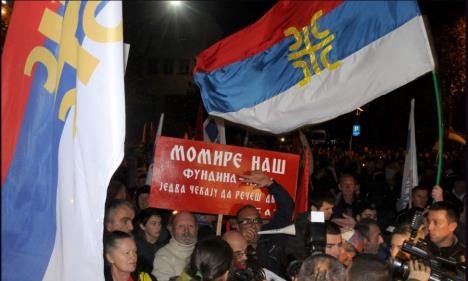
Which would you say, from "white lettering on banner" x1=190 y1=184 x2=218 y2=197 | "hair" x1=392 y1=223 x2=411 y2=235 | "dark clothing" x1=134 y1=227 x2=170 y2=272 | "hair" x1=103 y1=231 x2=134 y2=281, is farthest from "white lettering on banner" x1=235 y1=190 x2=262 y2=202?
"hair" x1=103 y1=231 x2=134 y2=281

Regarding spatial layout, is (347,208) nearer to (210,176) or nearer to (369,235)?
(210,176)

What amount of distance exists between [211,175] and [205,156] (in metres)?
0.22

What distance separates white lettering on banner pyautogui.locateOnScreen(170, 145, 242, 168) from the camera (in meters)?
6.99

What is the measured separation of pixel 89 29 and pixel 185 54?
62.0 meters

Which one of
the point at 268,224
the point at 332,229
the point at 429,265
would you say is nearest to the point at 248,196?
the point at 268,224

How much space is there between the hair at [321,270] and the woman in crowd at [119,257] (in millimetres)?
1410

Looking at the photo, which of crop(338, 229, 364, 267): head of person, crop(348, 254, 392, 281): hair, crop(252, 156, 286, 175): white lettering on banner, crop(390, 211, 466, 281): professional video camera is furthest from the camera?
crop(252, 156, 286, 175): white lettering on banner

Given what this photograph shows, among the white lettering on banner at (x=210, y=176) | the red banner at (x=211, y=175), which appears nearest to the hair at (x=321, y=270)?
the red banner at (x=211, y=175)

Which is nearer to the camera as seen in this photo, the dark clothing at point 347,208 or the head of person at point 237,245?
the head of person at point 237,245

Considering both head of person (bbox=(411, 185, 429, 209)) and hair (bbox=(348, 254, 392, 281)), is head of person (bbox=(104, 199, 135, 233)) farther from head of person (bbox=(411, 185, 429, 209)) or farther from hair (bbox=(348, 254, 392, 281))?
head of person (bbox=(411, 185, 429, 209))

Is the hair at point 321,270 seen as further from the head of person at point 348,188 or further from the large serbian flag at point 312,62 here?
the head of person at point 348,188

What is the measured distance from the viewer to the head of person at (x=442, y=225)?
18.3ft

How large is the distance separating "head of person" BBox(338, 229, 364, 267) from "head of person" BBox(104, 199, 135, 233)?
70.5 inches

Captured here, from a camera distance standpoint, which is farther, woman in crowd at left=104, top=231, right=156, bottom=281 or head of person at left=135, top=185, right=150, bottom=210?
head of person at left=135, top=185, right=150, bottom=210
